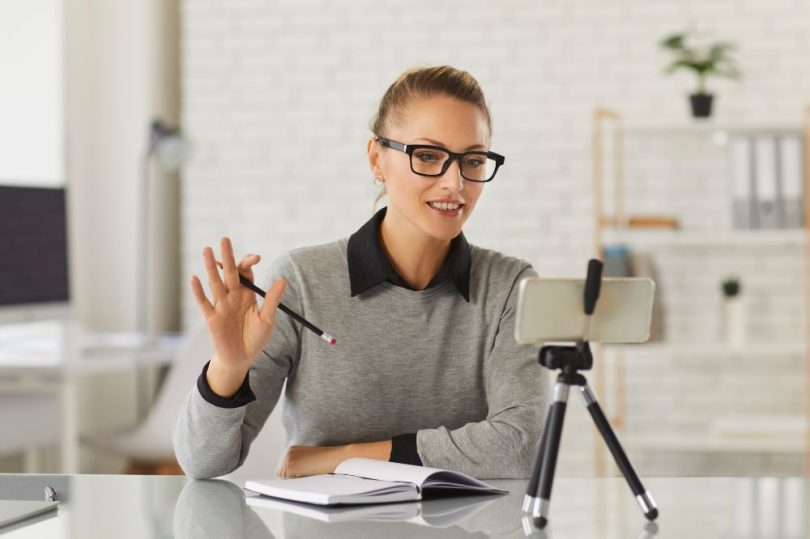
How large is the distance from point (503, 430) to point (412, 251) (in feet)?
1.17

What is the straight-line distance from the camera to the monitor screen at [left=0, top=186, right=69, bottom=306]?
10.5 ft

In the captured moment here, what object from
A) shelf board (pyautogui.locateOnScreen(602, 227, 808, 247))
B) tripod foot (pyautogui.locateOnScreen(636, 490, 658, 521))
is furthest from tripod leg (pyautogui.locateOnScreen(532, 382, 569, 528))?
shelf board (pyautogui.locateOnScreen(602, 227, 808, 247))

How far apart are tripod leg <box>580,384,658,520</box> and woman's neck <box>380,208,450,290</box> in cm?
66

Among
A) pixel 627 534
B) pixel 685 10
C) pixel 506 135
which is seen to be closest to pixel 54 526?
pixel 627 534

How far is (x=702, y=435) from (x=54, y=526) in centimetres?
332

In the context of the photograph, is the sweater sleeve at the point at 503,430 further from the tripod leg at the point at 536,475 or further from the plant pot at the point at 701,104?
the plant pot at the point at 701,104

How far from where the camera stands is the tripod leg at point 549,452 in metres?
1.08

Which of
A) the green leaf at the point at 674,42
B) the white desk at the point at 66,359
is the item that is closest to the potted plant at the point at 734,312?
the green leaf at the point at 674,42

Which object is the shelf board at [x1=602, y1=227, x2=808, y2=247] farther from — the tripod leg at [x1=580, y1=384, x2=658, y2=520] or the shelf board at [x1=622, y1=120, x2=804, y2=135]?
the tripod leg at [x1=580, y1=384, x2=658, y2=520]

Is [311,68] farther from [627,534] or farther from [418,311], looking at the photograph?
[627,534]

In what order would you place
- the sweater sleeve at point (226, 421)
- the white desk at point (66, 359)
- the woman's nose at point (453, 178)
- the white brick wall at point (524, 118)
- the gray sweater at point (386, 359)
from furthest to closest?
the white brick wall at point (524, 118)
the white desk at point (66, 359)
the gray sweater at point (386, 359)
the woman's nose at point (453, 178)
the sweater sleeve at point (226, 421)

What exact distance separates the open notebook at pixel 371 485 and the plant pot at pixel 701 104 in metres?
2.96

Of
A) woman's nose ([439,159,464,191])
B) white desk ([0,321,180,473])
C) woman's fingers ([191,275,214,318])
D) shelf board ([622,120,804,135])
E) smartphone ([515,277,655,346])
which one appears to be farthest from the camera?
shelf board ([622,120,804,135])

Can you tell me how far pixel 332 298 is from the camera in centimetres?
173
